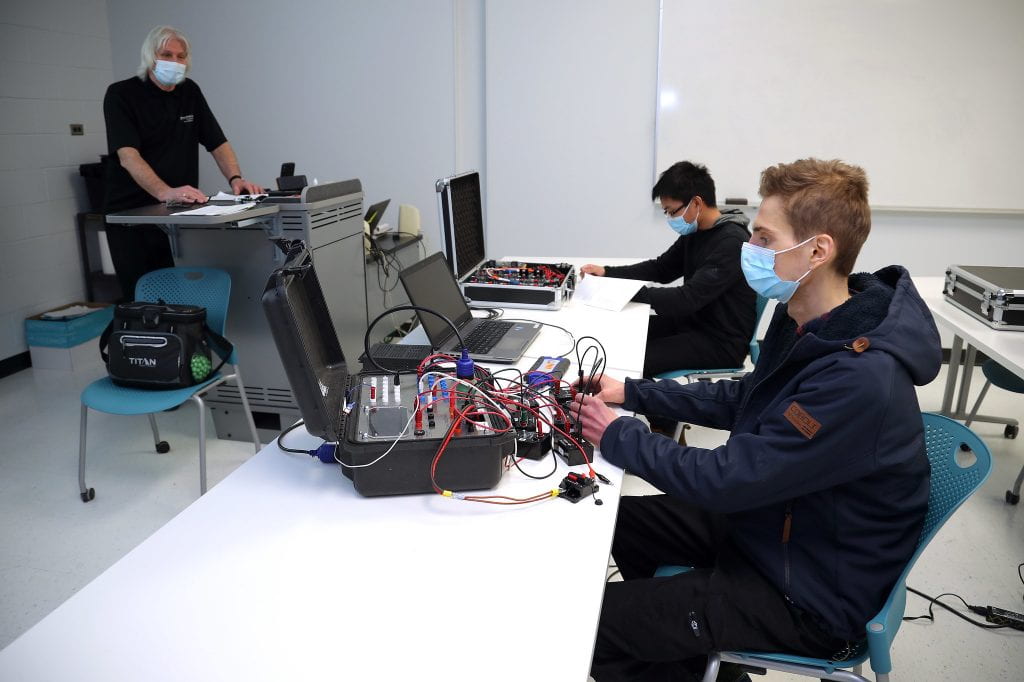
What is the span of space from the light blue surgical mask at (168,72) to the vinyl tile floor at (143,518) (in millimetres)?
1517

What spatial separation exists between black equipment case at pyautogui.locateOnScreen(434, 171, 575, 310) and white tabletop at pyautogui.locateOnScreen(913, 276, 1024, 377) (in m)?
1.24

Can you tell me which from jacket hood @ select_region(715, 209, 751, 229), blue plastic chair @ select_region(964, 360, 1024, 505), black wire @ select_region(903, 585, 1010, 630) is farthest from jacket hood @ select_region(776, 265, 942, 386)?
blue plastic chair @ select_region(964, 360, 1024, 505)

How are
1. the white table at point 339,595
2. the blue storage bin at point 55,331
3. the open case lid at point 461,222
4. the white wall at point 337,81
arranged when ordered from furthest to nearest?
1. the white wall at point 337,81
2. the blue storage bin at point 55,331
3. the open case lid at point 461,222
4. the white table at point 339,595

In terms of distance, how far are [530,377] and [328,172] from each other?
3.34 metres

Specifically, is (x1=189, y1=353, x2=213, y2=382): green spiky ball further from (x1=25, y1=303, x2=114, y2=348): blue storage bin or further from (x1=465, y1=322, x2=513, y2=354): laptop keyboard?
(x1=25, y1=303, x2=114, y2=348): blue storage bin

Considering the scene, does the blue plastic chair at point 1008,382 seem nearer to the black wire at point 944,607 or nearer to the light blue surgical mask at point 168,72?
the black wire at point 944,607

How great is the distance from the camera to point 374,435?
4.21 ft

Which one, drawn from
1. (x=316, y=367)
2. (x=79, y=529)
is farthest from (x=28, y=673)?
(x=79, y=529)

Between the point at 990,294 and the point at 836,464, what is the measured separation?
5.40 feet

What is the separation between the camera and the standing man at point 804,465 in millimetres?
1173

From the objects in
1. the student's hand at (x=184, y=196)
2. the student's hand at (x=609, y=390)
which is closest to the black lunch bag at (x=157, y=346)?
the student's hand at (x=184, y=196)

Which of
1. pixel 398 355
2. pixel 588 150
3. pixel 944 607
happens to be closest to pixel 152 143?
pixel 398 355

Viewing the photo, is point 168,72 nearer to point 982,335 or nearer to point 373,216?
point 373,216

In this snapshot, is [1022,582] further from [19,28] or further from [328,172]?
[19,28]
